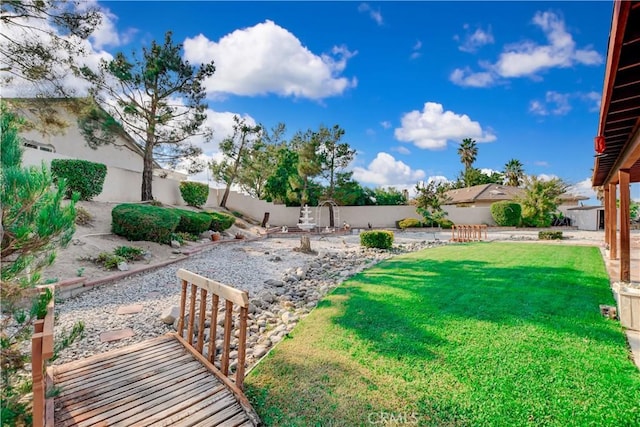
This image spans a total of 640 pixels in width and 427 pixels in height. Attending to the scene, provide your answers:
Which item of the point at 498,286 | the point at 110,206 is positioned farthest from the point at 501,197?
the point at 110,206

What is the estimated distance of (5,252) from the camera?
75.8 inches

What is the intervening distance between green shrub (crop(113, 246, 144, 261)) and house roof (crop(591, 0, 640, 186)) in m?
8.63

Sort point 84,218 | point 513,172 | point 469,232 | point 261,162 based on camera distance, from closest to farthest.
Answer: point 84,218, point 469,232, point 261,162, point 513,172

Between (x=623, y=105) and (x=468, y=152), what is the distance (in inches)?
1508

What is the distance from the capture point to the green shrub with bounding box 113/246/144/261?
7.09 m

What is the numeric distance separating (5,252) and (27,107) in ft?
28.9

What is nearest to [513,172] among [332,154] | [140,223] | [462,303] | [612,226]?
[332,154]

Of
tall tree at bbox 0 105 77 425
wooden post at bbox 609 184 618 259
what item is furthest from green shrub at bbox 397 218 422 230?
tall tree at bbox 0 105 77 425

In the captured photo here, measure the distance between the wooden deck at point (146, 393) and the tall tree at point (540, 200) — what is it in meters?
22.3

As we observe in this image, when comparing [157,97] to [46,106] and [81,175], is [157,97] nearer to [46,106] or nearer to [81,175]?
[81,175]

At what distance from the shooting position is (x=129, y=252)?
7.22 m

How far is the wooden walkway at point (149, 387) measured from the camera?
2.18 m

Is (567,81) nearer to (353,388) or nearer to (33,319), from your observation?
(353,388)

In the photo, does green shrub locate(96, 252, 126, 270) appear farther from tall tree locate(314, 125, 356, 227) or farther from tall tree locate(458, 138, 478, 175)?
tall tree locate(458, 138, 478, 175)
